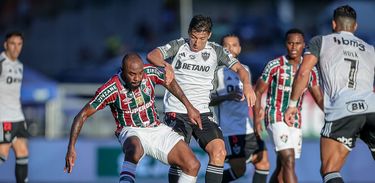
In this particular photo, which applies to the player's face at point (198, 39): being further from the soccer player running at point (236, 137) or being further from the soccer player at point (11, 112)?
the soccer player at point (11, 112)

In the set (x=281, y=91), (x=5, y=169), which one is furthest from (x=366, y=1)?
(x=281, y=91)

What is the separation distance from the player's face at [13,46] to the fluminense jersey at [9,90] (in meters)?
0.09

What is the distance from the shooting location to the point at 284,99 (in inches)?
515

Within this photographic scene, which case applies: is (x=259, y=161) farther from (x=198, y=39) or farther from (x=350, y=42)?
(x=350, y=42)

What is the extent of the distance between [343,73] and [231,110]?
3107 mm

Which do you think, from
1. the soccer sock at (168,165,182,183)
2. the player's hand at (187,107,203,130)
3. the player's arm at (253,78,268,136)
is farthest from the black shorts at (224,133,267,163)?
the player's hand at (187,107,203,130)

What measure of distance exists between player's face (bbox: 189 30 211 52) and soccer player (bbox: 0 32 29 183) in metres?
3.82

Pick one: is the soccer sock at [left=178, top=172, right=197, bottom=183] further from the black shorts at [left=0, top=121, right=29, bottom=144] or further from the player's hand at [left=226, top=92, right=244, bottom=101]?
the black shorts at [left=0, top=121, right=29, bottom=144]

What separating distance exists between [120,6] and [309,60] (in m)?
18.9

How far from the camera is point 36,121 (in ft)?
69.3

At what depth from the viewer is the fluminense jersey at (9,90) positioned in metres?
14.2

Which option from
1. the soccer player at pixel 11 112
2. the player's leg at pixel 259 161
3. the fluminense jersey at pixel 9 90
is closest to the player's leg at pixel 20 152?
the soccer player at pixel 11 112

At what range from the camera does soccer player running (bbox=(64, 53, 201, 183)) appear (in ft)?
35.6

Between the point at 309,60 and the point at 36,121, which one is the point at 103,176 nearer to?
the point at 36,121
